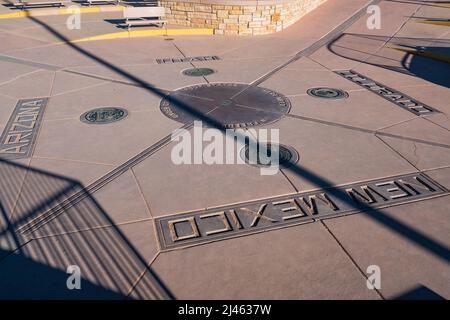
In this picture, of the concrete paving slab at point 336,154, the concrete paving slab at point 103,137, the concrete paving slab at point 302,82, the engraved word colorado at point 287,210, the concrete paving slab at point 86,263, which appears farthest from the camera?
the concrete paving slab at point 302,82

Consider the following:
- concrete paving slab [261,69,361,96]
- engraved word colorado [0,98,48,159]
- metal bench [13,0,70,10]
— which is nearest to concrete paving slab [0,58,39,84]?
engraved word colorado [0,98,48,159]

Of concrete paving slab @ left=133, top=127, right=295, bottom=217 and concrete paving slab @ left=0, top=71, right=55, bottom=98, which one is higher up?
concrete paving slab @ left=0, top=71, right=55, bottom=98

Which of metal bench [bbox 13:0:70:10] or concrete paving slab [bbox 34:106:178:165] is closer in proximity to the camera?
concrete paving slab [bbox 34:106:178:165]

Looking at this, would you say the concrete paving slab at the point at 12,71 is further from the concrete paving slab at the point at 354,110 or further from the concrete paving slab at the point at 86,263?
the concrete paving slab at the point at 354,110

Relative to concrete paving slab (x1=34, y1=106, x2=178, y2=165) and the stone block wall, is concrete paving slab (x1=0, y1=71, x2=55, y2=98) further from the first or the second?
the stone block wall

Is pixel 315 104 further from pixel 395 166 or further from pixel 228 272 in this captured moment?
pixel 228 272

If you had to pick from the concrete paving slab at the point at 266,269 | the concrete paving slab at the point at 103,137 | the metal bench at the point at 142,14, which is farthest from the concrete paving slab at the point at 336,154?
the metal bench at the point at 142,14
